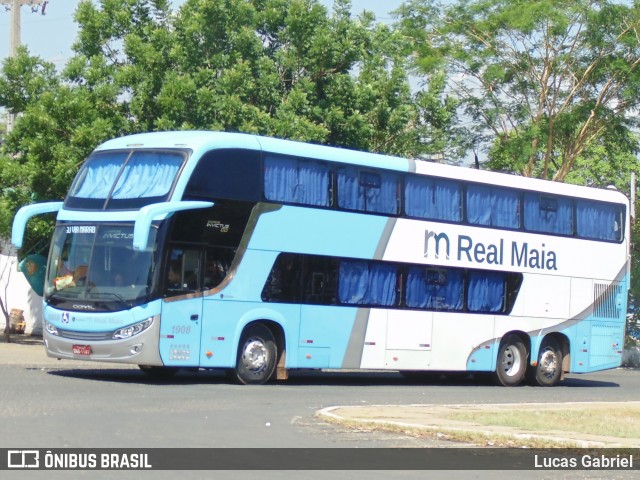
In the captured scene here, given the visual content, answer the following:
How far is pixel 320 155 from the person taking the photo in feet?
69.9

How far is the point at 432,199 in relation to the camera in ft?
76.3

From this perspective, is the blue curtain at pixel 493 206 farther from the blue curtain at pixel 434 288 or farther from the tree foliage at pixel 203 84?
the tree foliage at pixel 203 84

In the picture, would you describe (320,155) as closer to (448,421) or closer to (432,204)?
(432,204)

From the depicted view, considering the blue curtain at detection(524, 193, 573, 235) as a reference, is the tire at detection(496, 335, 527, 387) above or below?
below

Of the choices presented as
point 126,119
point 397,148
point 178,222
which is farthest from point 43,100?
point 178,222

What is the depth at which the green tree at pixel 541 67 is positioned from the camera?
3469 cm

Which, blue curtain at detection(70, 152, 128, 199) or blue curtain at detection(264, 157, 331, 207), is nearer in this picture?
blue curtain at detection(70, 152, 128, 199)

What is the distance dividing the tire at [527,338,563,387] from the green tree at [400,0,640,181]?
10.3 metres

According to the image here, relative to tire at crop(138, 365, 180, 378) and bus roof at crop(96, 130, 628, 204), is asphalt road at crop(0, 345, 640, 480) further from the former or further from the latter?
bus roof at crop(96, 130, 628, 204)

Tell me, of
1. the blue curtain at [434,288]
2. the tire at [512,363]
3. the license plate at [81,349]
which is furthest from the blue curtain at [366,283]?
the license plate at [81,349]

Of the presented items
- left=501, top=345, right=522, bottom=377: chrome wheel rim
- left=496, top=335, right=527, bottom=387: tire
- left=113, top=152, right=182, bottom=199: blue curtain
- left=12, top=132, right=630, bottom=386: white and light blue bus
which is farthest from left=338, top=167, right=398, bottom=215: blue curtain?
left=501, top=345, right=522, bottom=377: chrome wheel rim

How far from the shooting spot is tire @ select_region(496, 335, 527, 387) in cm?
2502

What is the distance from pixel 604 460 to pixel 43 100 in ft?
68.7

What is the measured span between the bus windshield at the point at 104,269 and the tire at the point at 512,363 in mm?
8917
